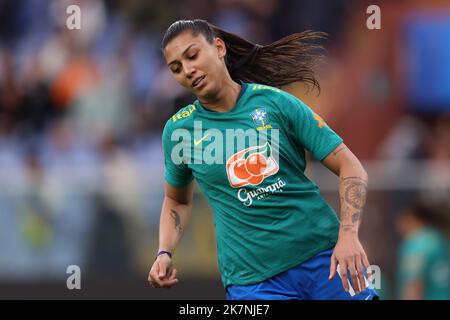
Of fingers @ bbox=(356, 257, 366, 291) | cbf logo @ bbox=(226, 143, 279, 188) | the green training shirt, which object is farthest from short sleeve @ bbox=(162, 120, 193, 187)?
fingers @ bbox=(356, 257, 366, 291)

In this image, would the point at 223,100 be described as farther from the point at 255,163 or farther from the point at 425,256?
the point at 425,256

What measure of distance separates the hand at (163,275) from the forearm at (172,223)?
0.19m

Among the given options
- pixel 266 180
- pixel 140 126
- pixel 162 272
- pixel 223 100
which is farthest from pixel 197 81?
pixel 140 126

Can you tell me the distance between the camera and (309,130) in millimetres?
5145

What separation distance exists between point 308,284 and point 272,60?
139 centimetres

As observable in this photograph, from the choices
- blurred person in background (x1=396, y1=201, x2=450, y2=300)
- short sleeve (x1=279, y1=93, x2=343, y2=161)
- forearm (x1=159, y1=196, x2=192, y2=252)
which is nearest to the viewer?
short sleeve (x1=279, y1=93, x2=343, y2=161)

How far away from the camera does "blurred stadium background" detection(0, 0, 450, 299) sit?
1023cm

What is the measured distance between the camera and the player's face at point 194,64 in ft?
17.0

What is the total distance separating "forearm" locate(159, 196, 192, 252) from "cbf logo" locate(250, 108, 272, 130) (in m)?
0.84

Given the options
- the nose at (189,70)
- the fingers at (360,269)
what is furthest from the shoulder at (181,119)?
the fingers at (360,269)

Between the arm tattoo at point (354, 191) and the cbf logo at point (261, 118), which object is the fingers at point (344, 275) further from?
the cbf logo at point (261, 118)

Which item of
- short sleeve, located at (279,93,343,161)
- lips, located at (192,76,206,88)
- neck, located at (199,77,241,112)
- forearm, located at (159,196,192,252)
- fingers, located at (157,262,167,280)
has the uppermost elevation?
lips, located at (192,76,206,88)

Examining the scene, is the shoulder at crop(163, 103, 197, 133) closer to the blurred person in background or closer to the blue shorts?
the blue shorts

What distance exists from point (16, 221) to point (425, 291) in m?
4.18
